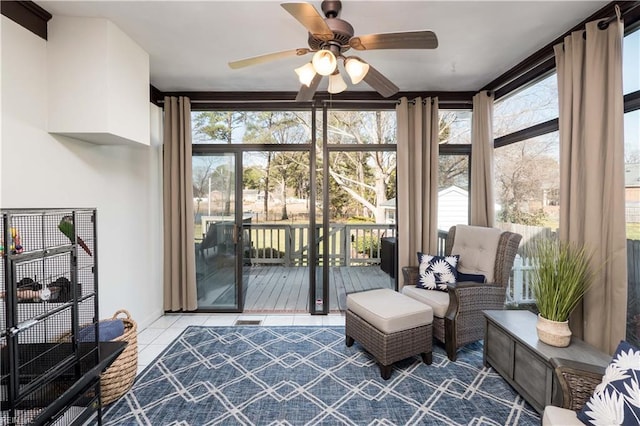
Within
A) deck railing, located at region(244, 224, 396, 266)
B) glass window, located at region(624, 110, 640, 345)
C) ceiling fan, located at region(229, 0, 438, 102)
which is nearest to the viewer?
ceiling fan, located at region(229, 0, 438, 102)

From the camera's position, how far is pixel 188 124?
11.2 feet

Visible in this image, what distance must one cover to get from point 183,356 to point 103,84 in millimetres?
2289

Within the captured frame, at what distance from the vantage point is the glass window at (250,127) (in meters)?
3.62

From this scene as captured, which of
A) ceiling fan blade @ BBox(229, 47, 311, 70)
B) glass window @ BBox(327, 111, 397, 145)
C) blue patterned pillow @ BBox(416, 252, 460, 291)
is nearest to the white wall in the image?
ceiling fan blade @ BBox(229, 47, 311, 70)

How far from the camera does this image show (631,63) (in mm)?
1957

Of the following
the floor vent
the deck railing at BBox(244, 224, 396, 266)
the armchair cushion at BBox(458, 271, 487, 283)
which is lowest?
the floor vent

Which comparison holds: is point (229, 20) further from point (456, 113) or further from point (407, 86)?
point (456, 113)

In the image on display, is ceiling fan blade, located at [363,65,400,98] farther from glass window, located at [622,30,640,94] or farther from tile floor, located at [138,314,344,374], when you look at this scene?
tile floor, located at [138,314,344,374]

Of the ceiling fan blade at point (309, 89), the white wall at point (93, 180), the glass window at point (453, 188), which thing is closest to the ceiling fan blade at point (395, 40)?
the ceiling fan blade at point (309, 89)

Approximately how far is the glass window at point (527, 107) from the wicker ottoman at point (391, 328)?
2.09 meters

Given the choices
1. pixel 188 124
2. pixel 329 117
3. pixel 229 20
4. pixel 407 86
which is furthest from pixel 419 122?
pixel 188 124

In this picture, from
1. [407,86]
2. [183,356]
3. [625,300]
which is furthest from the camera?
[407,86]

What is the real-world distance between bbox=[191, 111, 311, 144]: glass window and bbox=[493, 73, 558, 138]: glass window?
2.21 metres

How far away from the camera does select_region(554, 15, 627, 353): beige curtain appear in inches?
73.4
